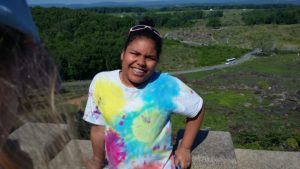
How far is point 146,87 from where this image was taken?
202 cm

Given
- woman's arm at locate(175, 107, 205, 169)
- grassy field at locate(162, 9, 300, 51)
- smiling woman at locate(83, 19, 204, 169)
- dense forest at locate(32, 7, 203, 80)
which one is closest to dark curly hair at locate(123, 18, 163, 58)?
smiling woman at locate(83, 19, 204, 169)

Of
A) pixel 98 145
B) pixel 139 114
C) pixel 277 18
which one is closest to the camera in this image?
pixel 139 114

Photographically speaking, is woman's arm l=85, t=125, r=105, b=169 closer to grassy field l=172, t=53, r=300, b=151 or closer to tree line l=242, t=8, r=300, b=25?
grassy field l=172, t=53, r=300, b=151

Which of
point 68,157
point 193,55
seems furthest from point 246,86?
point 68,157

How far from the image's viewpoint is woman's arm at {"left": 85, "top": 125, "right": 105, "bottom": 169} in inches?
82.7

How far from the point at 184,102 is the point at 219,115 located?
2413cm

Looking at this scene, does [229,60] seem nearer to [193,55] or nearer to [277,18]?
[193,55]

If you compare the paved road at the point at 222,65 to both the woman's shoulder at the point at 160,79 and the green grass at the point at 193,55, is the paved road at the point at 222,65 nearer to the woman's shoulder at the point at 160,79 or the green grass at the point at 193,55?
the green grass at the point at 193,55

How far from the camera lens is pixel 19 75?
29.3 inches

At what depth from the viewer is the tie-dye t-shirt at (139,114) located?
6.44 feet

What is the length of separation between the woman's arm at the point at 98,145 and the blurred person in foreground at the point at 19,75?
131 centimetres

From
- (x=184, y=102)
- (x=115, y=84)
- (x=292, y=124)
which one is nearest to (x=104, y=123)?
(x=115, y=84)

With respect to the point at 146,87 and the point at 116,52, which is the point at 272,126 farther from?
the point at 146,87

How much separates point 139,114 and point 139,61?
0.25 meters
